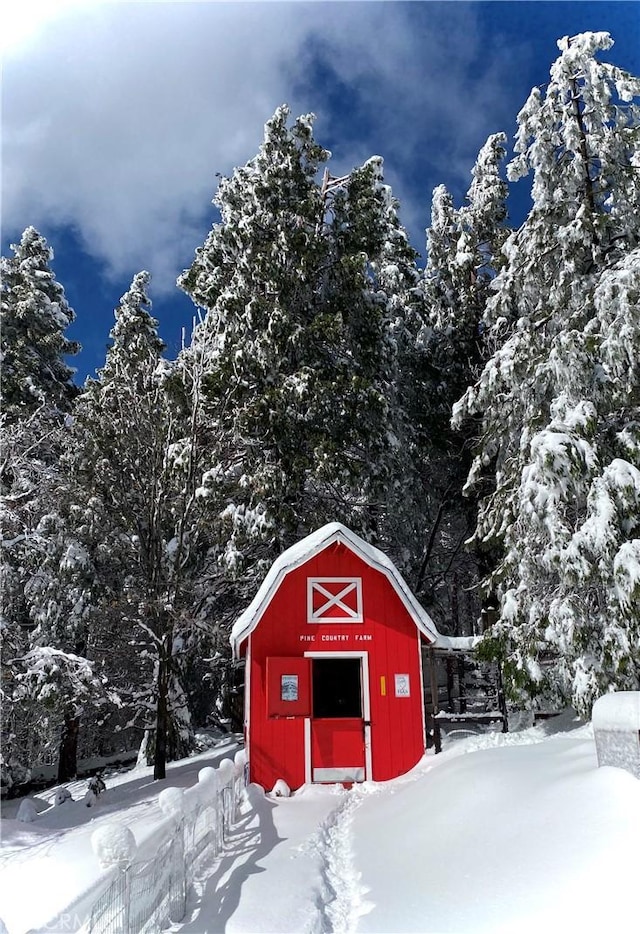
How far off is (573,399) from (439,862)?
8.06 metres

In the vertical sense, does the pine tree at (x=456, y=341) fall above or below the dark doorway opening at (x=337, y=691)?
above

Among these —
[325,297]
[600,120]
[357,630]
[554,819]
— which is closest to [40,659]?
[357,630]

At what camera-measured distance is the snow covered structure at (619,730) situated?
19.7 feet

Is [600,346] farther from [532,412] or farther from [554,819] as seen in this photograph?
[554,819]

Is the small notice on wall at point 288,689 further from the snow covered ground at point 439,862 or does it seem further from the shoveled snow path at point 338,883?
the shoveled snow path at point 338,883

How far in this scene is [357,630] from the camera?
504 inches

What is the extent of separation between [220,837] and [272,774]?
4596 mm

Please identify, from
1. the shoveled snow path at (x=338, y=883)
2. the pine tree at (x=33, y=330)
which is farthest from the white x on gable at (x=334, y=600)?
the pine tree at (x=33, y=330)

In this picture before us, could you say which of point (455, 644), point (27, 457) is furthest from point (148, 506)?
point (455, 644)

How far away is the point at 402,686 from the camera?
41.6ft

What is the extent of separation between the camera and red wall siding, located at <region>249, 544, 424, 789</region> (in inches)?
481

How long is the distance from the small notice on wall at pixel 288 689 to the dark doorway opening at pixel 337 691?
3.48 metres

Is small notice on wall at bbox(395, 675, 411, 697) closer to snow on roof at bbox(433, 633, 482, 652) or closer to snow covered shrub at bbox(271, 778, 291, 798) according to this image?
snow on roof at bbox(433, 633, 482, 652)

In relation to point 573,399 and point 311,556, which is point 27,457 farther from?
point 573,399
